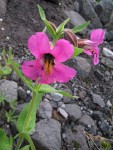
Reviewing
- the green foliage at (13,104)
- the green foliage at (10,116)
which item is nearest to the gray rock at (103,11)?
the green foliage at (13,104)

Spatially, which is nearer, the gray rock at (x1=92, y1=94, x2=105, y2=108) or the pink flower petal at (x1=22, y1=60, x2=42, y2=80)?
the pink flower petal at (x1=22, y1=60, x2=42, y2=80)

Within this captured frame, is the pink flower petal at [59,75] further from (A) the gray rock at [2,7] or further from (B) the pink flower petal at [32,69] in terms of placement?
(A) the gray rock at [2,7]

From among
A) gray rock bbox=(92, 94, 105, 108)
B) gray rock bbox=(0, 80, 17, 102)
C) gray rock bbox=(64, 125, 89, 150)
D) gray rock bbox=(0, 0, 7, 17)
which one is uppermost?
gray rock bbox=(0, 0, 7, 17)

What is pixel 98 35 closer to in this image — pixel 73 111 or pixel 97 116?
pixel 73 111

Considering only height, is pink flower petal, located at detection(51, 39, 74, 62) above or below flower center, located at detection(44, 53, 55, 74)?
above

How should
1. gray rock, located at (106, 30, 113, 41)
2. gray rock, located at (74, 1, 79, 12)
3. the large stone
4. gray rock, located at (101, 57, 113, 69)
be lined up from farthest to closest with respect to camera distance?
gray rock, located at (74, 1, 79, 12) → gray rock, located at (106, 30, 113, 41) → the large stone → gray rock, located at (101, 57, 113, 69)

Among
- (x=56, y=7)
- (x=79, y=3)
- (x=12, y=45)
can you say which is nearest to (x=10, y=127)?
(x=12, y=45)

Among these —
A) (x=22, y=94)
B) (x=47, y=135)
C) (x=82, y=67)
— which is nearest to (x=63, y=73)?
(x=47, y=135)

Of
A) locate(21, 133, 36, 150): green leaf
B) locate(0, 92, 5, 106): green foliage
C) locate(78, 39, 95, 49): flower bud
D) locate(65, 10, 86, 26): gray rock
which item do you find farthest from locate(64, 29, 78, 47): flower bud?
locate(65, 10, 86, 26): gray rock

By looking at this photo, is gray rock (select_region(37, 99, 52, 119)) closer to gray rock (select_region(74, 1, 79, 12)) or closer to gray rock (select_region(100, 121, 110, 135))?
gray rock (select_region(100, 121, 110, 135))
